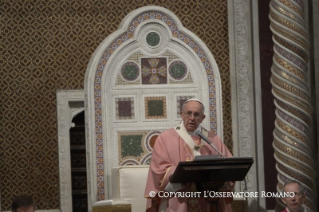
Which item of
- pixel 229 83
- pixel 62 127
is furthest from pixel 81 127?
pixel 229 83

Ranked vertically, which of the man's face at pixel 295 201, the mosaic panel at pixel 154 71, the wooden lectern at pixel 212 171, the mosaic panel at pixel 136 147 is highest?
the mosaic panel at pixel 154 71

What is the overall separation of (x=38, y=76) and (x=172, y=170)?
239 cm

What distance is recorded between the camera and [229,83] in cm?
939

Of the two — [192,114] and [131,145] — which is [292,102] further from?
[131,145]

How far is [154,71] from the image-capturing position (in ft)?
30.6

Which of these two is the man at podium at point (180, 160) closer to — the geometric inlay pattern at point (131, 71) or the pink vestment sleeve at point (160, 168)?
the pink vestment sleeve at point (160, 168)

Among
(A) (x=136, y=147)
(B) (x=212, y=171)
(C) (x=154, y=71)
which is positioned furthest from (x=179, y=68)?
(B) (x=212, y=171)

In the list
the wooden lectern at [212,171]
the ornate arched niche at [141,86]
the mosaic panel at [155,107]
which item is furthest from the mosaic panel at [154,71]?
the wooden lectern at [212,171]

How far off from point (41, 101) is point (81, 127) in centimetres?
104

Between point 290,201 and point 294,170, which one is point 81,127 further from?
point 290,201

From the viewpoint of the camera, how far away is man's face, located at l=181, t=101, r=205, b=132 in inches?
302

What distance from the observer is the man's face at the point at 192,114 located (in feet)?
25.2

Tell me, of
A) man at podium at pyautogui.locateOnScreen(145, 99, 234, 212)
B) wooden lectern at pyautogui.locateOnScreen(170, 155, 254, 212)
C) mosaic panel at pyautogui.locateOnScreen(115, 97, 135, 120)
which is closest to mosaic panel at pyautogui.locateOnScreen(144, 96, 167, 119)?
mosaic panel at pyautogui.locateOnScreen(115, 97, 135, 120)

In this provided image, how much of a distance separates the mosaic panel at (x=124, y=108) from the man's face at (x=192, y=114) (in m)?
1.60
